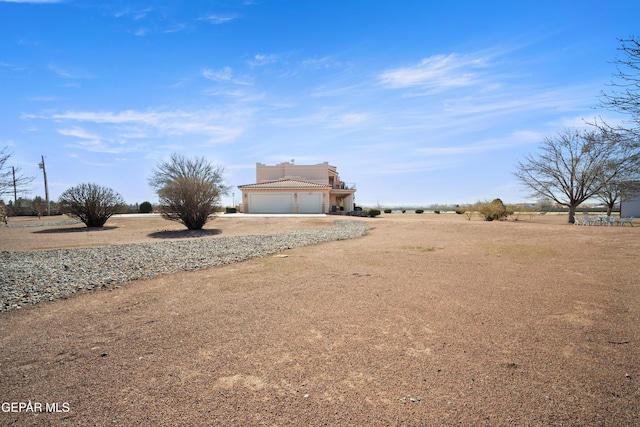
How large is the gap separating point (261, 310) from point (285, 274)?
7.86 feet

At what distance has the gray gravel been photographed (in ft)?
19.6

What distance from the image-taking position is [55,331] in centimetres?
416

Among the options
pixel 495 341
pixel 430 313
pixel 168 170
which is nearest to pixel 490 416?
pixel 495 341

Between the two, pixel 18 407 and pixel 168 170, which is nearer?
pixel 18 407

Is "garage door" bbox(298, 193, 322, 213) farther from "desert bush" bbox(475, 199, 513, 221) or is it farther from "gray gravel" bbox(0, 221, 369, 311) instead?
"gray gravel" bbox(0, 221, 369, 311)

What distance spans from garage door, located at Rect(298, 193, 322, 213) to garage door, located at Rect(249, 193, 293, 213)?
3.78 feet

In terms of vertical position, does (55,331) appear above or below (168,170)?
below

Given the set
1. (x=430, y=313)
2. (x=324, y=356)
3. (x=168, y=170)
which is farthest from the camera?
(x=168, y=170)

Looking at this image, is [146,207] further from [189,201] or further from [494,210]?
[494,210]

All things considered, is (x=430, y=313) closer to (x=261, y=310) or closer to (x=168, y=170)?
(x=261, y=310)

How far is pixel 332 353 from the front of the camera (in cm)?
354

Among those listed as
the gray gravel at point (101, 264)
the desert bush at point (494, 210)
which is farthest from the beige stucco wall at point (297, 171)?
the gray gravel at point (101, 264)

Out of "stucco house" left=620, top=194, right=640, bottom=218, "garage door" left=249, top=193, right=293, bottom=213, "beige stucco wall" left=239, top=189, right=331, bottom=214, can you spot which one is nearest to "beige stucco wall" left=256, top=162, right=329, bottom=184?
"beige stucco wall" left=239, top=189, right=331, bottom=214

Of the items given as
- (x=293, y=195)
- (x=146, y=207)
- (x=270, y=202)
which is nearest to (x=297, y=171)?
(x=293, y=195)
